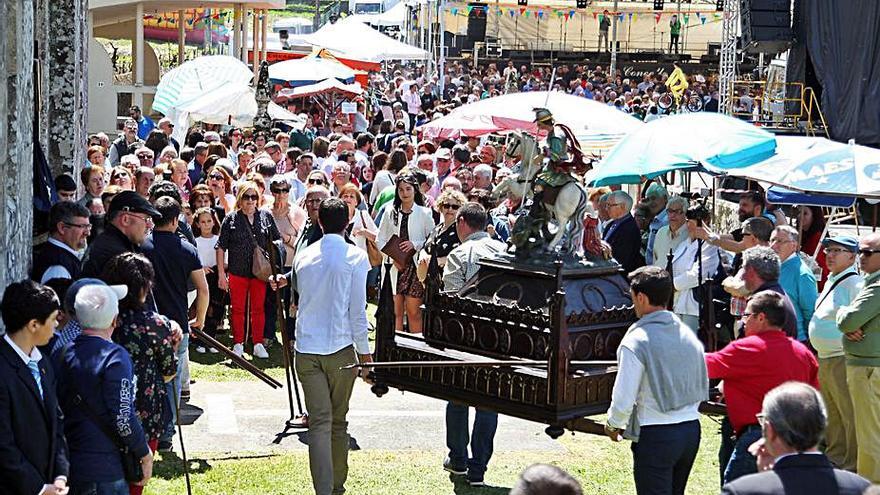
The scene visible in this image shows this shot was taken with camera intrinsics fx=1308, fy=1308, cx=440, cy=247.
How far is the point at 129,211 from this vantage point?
8484 mm

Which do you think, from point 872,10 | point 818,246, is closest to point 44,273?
point 818,246

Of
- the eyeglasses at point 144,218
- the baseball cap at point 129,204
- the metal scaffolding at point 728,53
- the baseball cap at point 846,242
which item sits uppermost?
the metal scaffolding at point 728,53

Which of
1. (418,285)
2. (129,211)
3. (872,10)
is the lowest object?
(418,285)

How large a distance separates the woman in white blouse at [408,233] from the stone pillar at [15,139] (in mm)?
4848

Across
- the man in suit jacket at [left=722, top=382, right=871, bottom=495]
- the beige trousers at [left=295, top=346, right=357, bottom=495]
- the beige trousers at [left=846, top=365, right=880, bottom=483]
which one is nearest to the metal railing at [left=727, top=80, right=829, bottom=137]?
the beige trousers at [left=846, top=365, right=880, bottom=483]

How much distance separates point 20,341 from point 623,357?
2808 mm

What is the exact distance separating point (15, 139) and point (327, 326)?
2.16 m

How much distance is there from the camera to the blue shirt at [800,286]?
362 inches

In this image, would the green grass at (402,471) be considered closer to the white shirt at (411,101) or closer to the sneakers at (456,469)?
the sneakers at (456,469)

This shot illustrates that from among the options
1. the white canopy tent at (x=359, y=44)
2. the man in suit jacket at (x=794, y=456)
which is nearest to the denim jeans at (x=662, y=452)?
the man in suit jacket at (x=794, y=456)

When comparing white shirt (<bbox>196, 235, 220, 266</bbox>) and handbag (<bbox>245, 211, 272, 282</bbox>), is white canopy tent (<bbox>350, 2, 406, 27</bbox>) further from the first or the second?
handbag (<bbox>245, 211, 272, 282</bbox>)

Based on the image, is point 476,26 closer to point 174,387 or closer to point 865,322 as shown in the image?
point 865,322

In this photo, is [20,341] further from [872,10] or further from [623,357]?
[872,10]

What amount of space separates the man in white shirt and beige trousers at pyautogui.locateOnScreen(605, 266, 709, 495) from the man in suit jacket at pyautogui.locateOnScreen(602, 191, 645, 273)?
508cm
